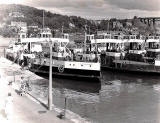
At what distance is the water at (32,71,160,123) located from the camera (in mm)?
25094

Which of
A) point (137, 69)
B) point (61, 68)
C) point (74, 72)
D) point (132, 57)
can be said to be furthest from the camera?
point (132, 57)

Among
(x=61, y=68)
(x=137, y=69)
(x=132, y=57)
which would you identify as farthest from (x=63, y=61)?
(x=132, y=57)

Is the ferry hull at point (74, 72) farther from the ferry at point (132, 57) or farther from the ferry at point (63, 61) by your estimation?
the ferry at point (132, 57)

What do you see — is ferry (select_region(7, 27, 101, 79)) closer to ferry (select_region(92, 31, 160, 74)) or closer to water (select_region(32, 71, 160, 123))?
water (select_region(32, 71, 160, 123))

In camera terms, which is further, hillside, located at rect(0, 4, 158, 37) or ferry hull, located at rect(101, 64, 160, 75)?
hillside, located at rect(0, 4, 158, 37)

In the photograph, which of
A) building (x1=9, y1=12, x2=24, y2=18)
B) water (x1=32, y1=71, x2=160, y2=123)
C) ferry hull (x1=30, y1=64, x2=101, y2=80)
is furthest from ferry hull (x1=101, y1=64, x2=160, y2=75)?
building (x1=9, y1=12, x2=24, y2=18)

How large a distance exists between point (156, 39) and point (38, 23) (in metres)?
91.1

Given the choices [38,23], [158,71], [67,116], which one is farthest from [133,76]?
[38,23]

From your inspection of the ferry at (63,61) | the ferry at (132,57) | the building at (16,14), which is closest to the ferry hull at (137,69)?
the ferry at (132,57)

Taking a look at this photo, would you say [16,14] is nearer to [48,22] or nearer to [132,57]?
[48,22]

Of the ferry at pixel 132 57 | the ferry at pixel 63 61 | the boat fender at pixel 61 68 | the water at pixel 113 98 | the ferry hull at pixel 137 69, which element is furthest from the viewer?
the ferry at pixel 132 57

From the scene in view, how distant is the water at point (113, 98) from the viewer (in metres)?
25.1

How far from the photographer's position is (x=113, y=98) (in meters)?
32.3

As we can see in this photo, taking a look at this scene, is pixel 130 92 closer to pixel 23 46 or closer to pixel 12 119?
pixel 12 119
